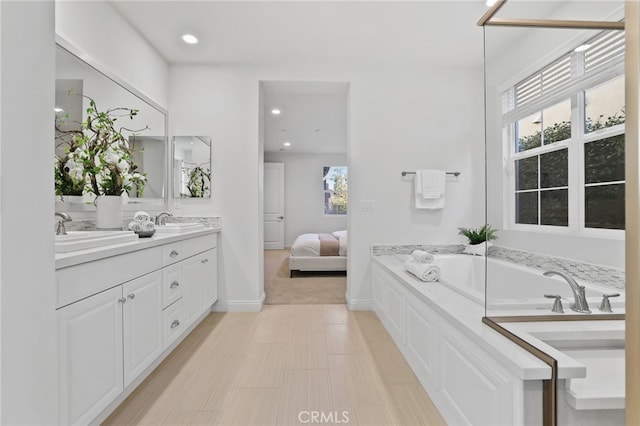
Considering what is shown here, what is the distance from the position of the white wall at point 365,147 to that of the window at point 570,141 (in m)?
1.74

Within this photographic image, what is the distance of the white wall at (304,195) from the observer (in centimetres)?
796

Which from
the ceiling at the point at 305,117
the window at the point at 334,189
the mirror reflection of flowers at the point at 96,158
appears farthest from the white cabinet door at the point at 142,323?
the window at the point at 334,189

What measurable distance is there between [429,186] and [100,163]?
280 centimetres

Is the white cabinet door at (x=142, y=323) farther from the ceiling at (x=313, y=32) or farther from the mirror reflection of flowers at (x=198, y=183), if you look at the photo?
the ceiling at (x=313, y=32)

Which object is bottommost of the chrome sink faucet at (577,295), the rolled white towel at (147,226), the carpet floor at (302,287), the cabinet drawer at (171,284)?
the carpet floor at (302,287)

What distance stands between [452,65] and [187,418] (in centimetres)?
363

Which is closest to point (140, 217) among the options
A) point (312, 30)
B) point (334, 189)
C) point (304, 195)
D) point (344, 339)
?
point (344, 339)

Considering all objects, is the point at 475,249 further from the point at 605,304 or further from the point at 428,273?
the point at 605,304

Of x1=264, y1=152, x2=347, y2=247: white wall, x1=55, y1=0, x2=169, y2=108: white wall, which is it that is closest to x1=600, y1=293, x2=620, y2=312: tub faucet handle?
x1=55, y1=0, x2=169, y2=108: white wall

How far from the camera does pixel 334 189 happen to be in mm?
8078

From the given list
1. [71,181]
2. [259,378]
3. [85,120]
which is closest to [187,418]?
[259,378]

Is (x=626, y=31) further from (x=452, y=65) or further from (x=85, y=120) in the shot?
(x=452, y=65)

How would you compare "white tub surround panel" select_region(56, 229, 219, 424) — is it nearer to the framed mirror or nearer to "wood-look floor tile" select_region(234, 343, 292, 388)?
"wood-look floor tile" select_region(234, 343, 292, 388)

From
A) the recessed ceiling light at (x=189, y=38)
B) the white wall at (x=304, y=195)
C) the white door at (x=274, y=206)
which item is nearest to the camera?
the recessed ceiling light at (x=189, y=38)
